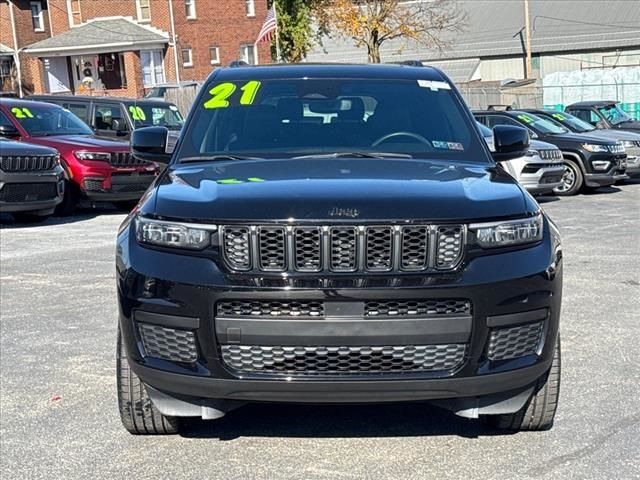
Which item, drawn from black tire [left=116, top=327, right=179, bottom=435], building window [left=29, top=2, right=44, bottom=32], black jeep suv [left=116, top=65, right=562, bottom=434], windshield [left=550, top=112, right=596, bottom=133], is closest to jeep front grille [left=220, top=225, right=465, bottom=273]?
black jeep suv [left=116, top=65, right=562, bottom=434]

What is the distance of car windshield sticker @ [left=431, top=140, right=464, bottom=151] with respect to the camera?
15.2 ft

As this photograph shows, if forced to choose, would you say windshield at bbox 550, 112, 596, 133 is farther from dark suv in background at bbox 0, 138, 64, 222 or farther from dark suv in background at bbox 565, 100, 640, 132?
dark suv in background at bbox 0, 138, 64, 222

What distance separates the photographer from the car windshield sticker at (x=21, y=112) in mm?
13523

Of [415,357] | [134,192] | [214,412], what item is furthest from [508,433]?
[134,192]

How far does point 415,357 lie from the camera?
135 inches

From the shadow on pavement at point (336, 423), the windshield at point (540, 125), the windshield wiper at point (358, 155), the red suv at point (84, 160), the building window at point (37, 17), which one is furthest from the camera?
the building window at point (37, 17)

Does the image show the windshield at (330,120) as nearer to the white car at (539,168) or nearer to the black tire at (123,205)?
the white car at (539,168)

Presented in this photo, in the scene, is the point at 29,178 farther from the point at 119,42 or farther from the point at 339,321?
the point at 119,42

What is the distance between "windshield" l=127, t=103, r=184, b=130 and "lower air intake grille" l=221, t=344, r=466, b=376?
43.7 feet

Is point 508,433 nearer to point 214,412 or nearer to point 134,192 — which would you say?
point 214,412

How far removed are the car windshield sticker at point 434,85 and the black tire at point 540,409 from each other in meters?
1.85

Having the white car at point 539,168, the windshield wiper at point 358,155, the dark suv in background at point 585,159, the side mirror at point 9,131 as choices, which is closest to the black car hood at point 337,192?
the windshield wiper at point 358,155

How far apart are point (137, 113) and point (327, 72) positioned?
12047 mm

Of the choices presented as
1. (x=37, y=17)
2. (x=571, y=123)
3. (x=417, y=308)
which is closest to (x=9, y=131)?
(x=571, y=123)
